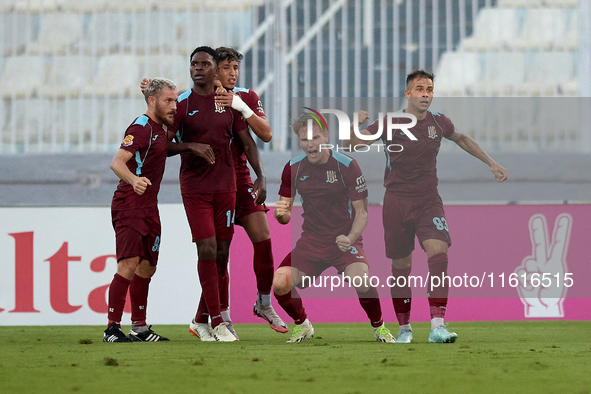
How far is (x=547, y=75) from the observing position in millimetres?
8641

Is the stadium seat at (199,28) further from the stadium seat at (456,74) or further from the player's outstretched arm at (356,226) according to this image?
the player's outstretched arm at (356,226)

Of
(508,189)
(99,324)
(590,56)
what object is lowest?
(99,324)

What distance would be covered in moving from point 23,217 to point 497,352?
194 inches

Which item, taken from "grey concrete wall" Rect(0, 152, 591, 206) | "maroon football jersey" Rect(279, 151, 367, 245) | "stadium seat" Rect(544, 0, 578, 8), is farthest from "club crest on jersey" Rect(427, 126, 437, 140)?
"stadium seat" Rect(544, 0, 578, 8)

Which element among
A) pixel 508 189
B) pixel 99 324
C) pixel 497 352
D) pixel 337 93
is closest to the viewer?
pixel 497 352

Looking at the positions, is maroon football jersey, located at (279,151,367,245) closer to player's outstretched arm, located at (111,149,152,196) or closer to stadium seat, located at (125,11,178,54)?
player's outstretched arm, located at (111,149,152,196)

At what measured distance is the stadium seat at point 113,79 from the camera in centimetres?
864

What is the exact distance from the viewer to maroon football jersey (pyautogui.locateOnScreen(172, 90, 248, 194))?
5.05 metres

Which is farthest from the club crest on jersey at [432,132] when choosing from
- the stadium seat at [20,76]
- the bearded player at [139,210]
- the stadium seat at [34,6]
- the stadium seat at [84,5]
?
the stadium seat at [34,6]

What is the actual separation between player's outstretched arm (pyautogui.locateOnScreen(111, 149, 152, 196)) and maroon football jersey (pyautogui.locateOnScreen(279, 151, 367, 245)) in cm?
90

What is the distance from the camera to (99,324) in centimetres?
718

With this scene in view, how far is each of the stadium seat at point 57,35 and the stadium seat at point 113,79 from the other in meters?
0.41

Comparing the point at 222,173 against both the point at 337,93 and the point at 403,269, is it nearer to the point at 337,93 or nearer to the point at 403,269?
the point at 403,269

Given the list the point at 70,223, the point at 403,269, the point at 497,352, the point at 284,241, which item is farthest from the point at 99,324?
the point at 497,352
